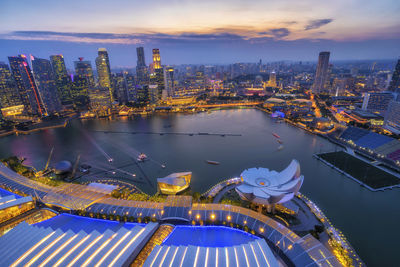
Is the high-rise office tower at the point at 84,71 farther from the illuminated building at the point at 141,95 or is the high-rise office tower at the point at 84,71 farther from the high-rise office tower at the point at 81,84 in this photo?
the illuminated building at the point at 141,95

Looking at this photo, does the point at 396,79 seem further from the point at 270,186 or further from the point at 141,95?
the point at 141,95

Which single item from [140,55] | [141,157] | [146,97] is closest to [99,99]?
[146,97]

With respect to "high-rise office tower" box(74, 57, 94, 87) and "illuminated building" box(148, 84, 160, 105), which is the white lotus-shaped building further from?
"high-rise office tower" box(74, 57, 94, 87)

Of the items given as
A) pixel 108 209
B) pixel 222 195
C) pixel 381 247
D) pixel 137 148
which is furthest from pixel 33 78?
pixel 381 247

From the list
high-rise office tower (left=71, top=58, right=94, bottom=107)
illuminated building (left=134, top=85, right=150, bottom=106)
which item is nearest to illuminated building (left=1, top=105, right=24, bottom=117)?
high-rise office tower (left=71, top=58, right=94, bottom=107)

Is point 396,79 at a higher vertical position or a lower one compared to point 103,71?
lower

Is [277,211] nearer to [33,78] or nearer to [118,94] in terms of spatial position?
[33,78]
